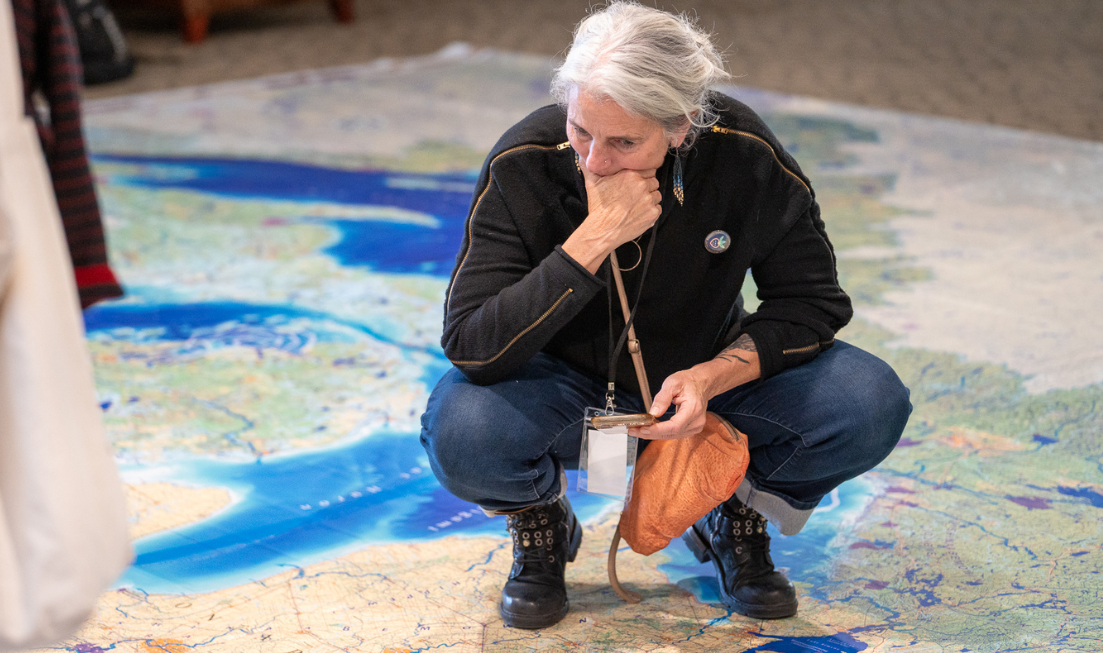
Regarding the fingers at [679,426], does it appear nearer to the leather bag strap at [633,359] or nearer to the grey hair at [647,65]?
the leather bag strap at [633,359]

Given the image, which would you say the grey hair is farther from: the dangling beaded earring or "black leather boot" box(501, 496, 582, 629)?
"black leather boot" box(501, 496, 582, 629)

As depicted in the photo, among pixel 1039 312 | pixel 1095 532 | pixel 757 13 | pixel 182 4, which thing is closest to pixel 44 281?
pixel 1095 532

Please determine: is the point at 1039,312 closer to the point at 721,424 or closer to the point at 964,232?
the point at 964,232

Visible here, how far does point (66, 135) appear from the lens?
1730mm

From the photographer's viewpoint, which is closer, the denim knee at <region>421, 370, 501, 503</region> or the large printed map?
the denim knee at <region>421, 370, 501, 503</region>

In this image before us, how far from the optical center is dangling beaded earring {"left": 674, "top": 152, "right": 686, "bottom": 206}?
1401mm

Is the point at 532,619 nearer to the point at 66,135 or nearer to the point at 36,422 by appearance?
the point at 36,422

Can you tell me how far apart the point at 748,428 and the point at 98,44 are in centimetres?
447

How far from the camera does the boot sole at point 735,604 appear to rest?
144 centimetres

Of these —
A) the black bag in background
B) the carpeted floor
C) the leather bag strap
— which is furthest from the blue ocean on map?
the black bag in background

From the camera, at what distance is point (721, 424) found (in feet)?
4.63

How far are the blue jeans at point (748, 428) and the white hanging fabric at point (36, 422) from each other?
64 centimetres

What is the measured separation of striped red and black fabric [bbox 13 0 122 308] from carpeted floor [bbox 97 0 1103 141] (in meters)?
2.79

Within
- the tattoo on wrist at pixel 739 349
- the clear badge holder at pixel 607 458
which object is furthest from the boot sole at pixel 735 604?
the tattoo on wrist at pixel 739 349
